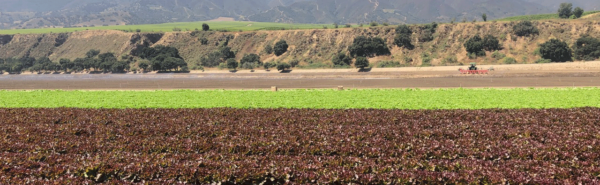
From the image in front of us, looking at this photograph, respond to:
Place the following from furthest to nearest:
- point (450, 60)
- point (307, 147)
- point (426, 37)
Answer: point (426, 37) < point (450, 60) < point (307, 147)

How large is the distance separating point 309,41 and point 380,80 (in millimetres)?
A: 45361

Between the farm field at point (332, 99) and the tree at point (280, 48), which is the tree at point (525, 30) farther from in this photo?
the farm field at point (332, 99)

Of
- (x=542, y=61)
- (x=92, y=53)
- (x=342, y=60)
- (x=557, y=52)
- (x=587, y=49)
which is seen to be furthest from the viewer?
(x=92, y=53)

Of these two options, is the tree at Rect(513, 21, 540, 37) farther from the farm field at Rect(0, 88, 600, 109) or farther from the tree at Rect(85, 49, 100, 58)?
the tree at Rect(85, 49, 100, 58)

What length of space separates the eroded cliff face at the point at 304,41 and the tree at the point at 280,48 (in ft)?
4.56

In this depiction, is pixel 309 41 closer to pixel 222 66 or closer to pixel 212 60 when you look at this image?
pixel 222 66

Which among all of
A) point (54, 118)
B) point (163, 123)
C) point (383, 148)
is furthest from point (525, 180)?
point (54, 118)

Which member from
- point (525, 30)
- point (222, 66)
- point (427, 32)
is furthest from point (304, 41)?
point (525, 30)

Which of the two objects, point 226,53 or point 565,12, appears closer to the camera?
point 565,12

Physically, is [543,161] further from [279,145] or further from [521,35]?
[521,35]

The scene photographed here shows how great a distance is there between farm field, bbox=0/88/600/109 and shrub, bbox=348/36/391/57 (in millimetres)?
47390

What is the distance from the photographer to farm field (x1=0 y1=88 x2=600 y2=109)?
2925 centimetres

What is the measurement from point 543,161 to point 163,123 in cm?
1701

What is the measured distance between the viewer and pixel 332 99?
109ft
